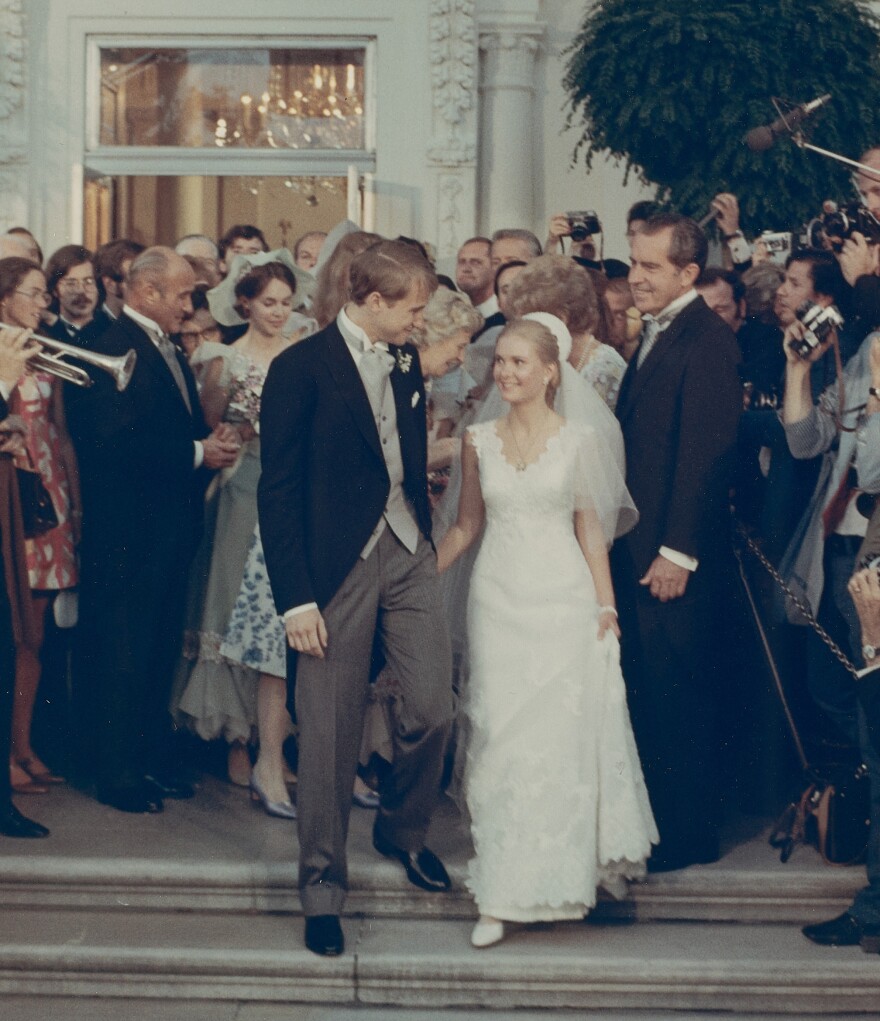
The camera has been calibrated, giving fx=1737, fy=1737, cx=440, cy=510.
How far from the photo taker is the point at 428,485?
5.89 meters

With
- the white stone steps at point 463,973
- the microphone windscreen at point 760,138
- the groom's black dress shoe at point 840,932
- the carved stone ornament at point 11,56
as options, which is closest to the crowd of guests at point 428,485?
the groom's black dress shoe at point 840,932

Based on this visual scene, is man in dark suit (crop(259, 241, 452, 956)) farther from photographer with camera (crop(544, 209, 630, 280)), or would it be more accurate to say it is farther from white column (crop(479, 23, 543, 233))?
white column (crop(479, 23, 543, 233))

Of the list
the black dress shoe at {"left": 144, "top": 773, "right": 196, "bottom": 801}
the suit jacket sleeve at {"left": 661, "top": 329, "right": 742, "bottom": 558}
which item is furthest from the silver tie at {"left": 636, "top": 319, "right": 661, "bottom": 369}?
the black dress shoe at {"left": 144, "top": 773, "right": 196, "bottom": 801}

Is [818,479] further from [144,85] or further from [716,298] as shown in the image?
[144,85]

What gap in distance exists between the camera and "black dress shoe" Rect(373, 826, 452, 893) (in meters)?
5.37

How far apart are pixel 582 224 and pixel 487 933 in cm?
359

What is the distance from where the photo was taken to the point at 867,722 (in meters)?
5.14

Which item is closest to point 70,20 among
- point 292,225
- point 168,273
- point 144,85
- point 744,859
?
point 144,85

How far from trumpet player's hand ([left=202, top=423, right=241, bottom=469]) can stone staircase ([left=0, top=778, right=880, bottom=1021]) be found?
1325 mm

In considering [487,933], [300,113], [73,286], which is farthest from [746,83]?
[487,933]

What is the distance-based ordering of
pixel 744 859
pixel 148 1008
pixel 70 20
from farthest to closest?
pixel 70 20 < pixel 744 859 < pixel 148 1008

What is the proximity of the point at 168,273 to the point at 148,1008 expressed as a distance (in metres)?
2.52

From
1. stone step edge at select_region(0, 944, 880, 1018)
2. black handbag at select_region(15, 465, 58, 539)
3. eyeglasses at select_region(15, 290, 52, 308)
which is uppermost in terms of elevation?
eyeglasses at select_region(15, 290, 52, 308)

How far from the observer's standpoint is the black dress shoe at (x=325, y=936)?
5.04 meters
